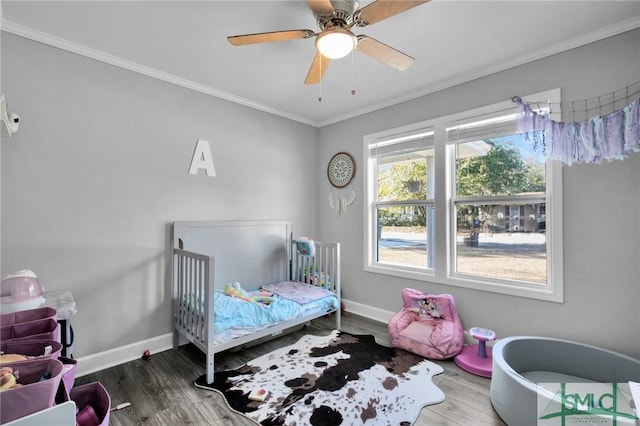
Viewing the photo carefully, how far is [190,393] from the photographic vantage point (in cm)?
190

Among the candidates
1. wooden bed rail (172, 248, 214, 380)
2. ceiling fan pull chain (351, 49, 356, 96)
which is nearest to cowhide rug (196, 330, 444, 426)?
wooden bed rail (172, 248, 214, 380)

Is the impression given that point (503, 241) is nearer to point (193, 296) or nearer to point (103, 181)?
point (193, 296)

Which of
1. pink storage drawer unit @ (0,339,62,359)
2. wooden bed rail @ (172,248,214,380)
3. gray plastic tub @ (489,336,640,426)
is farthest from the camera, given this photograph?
wooden bed rail @ (172,248,214,380)

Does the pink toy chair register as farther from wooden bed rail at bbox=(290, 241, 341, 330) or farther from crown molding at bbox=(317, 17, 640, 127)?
crown molding at bbox=(317, 17, 640, 127)

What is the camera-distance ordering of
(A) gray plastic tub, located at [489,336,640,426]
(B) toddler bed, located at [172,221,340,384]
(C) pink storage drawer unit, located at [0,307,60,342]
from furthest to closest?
(B) toddler bed, located at [172,221,340,384], (A) gray plastic tub, located at [489,336,640,426], (C) pink storage drawer unit, located at [0,307,60,342]

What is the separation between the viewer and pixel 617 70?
1957 mm

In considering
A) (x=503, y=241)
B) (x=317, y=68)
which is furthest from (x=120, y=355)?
(x=503, y=241)

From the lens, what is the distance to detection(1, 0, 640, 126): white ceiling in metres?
1.76

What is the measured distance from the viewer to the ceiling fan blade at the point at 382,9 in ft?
4.55

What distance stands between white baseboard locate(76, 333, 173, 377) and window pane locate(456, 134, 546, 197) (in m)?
3.02

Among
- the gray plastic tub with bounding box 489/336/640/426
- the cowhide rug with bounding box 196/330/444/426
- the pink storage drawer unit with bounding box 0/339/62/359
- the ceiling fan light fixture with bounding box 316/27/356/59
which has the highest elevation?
the ceiling fan light fixture with bounding box 316/27/356/59

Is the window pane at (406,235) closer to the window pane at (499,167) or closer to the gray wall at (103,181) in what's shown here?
the window pane at (499,167)

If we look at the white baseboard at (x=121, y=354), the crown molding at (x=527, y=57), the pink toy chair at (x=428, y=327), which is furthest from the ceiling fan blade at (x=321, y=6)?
the white baseboard at (x=121, y=354)
